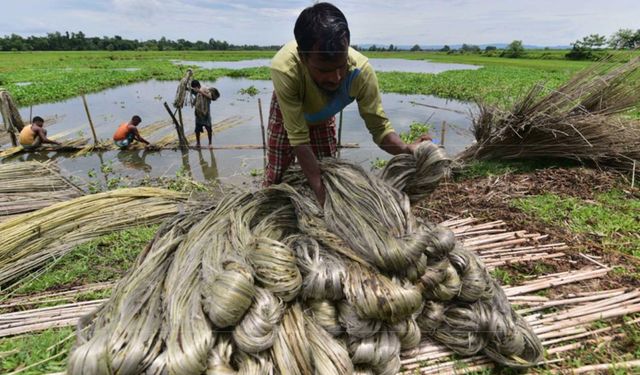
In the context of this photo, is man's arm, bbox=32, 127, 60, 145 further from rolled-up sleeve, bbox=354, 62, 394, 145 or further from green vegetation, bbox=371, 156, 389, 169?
rolled-up sleeve, bbox=354, 62, 394, 145

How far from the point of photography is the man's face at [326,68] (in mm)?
1678

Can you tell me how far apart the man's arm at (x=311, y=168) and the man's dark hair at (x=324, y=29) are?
53 centimetres

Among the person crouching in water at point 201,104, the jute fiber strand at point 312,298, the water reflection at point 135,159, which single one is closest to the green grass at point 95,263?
the jute fiber strand at point 312,298

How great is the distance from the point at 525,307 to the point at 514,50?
192 ft

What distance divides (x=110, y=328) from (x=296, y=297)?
0.74 metres

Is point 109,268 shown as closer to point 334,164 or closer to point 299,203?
point 299,203

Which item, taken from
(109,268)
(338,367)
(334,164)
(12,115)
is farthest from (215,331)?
(12,115)

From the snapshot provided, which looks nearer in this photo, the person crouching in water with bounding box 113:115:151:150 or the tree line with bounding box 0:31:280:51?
the person crouching in water with bounding box 113:115:151:150

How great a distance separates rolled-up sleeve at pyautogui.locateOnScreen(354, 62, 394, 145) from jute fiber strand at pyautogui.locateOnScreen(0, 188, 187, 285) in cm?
321

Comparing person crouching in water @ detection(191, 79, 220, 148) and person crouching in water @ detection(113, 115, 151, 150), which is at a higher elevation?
person crouching in water @ detection(191, 79, 220, 148)

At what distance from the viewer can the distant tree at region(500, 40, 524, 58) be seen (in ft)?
160

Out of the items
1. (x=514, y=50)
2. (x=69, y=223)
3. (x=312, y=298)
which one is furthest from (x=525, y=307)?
(x=514, y=50)

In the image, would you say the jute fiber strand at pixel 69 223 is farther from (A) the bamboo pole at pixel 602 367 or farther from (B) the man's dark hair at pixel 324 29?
(A) the bamboo pole at pixel 602 367

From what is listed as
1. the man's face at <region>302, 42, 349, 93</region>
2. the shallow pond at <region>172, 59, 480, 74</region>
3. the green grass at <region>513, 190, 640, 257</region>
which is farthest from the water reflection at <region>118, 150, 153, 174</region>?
the shallow pond at <region>172, 59, 480, 74</region>
